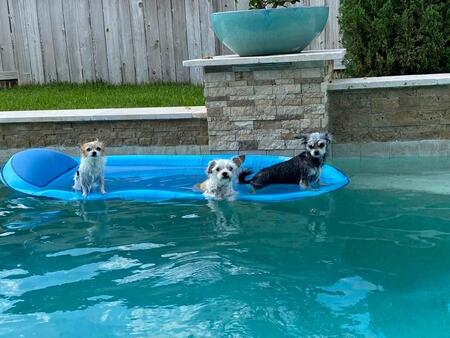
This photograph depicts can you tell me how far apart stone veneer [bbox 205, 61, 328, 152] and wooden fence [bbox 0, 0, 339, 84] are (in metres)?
4.27

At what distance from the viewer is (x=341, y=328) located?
378 centimetres

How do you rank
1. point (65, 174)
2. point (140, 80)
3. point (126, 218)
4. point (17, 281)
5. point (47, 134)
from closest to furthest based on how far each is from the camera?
point (17, 281) → point (126, 218) → point (65, 174) → point (47, 134) → point (140, 80)

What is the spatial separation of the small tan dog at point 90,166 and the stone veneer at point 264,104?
1.76m

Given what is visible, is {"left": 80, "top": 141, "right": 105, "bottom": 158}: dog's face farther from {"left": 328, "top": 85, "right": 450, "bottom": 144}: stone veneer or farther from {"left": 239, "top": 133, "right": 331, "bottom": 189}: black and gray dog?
{"left": 328, "top": 85, "right": 450, "bottom": 144}: stone veneer

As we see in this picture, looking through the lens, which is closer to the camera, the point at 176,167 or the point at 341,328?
the point at 341,328

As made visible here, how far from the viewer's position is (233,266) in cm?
480

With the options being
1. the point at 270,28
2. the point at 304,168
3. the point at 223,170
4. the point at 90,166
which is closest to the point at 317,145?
the point at 304,168

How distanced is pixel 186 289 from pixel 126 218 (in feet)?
6.39

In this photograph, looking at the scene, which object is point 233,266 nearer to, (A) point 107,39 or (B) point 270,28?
(B) point 270,28

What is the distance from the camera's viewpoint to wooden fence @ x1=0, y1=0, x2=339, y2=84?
12031 millimetres

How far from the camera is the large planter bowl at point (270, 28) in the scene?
25.0 feet

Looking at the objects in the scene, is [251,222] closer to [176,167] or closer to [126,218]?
[126,218]

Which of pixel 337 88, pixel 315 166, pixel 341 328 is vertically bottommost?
pixel 341 328

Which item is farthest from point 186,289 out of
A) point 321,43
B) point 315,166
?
point 321,43
